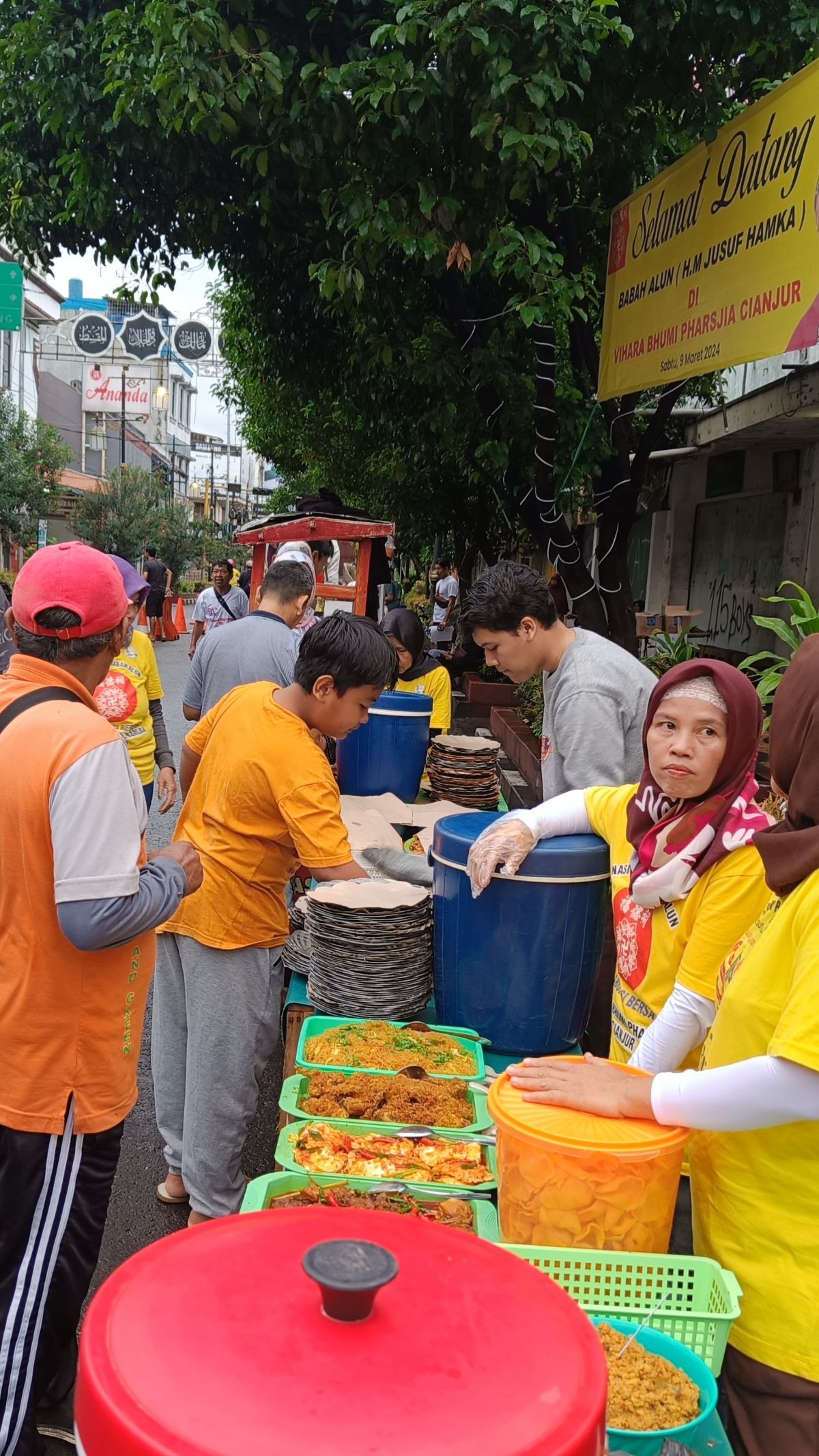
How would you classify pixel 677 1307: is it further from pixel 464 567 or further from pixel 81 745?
pixel 464 567

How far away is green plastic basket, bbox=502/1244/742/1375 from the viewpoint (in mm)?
1585

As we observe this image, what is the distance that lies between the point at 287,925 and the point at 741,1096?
1756mm

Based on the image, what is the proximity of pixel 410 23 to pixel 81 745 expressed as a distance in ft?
14.3

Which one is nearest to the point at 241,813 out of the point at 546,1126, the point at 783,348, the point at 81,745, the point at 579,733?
the point at 81,745

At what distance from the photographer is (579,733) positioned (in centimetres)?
307

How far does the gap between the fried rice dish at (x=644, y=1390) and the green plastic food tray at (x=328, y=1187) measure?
18.3 inches

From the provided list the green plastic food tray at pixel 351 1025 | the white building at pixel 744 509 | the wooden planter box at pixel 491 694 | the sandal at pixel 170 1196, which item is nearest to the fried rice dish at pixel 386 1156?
the green plastic food tray at pixel 351 1025

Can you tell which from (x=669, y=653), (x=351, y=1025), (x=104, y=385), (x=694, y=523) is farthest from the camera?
(x=104, y=385)

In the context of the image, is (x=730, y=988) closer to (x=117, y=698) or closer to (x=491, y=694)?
(x=117, y=698)

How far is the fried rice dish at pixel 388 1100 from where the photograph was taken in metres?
2.31

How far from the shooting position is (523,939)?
2625 mm

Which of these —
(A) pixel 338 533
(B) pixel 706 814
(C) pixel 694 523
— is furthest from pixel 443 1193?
(C) pixel 694 523

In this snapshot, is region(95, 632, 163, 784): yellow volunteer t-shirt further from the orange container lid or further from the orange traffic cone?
the orange traffic cone

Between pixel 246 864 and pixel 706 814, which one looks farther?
pixel 246 864
